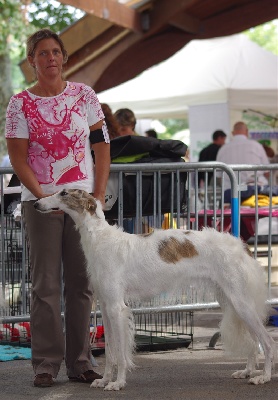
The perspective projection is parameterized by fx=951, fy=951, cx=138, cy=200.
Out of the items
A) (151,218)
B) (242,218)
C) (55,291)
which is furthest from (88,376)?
(242,218)

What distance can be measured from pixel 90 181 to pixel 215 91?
35.6 ft

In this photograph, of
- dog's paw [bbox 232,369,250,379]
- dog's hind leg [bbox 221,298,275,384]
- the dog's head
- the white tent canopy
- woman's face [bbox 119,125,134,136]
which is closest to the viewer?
the dog's head

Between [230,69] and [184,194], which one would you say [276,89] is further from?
[184,194]

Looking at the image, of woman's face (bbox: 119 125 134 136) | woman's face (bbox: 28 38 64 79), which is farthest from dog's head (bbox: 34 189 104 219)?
woman's face (bbox: 119 125 134 136)

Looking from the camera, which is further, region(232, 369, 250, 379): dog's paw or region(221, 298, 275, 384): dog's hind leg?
region(232, 369, 250, 379): dog's paw

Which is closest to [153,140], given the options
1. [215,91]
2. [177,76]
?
[215,91]

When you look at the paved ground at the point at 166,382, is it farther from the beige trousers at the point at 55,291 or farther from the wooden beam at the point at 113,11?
the wooden beam at the point at 113,11

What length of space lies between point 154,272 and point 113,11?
729cm

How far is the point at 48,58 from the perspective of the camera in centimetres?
627

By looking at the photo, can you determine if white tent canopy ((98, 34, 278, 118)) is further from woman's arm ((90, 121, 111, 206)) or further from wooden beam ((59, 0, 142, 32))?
woman's arm ((90, 121, 111, 206))

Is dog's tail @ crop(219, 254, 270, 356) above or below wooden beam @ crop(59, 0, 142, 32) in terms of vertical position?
below

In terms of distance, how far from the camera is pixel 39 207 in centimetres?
604

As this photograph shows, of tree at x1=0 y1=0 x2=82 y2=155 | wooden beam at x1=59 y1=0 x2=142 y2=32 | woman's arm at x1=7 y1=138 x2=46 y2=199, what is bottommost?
woman's arm at x1=7 y1=138 x2=46 y2=199

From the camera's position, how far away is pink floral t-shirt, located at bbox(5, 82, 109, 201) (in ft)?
20.4
